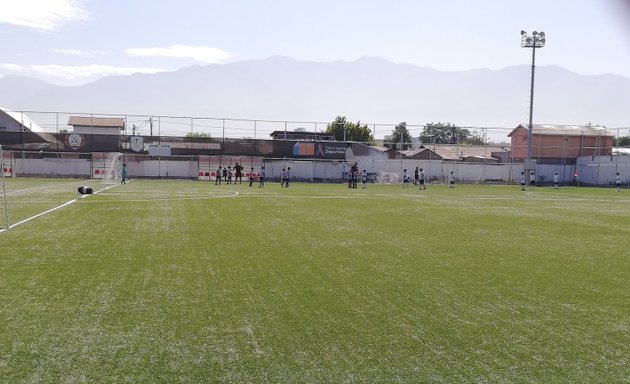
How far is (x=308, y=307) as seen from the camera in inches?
283

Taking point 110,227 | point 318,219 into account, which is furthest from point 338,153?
point 110,227

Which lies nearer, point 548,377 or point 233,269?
point 548,377

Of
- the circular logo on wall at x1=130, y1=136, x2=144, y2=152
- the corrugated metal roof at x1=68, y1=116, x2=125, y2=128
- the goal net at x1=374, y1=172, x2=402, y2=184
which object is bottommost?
the goal net at x1=374, y1=172, x2=402, y2=184

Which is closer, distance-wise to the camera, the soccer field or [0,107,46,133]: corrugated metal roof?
the soccer field

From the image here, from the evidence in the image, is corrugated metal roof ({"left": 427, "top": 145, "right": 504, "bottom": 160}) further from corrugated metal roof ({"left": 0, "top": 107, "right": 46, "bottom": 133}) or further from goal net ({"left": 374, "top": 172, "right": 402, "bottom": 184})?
corrugated metal roof ({"left": 0, "top": 107, "right": 46, "bottom": 133})

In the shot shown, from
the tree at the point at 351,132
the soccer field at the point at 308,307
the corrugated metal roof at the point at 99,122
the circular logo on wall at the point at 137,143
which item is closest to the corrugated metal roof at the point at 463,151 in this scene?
the tree at the point at 351,132

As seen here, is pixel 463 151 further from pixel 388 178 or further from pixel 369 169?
pixel 388 178

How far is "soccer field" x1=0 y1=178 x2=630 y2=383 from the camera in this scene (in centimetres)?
518

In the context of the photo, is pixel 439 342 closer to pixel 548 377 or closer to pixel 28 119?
pixel 548 377

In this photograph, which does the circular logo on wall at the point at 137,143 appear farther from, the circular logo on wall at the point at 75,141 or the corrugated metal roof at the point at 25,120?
the corrugated metal roof at the point at 25,120

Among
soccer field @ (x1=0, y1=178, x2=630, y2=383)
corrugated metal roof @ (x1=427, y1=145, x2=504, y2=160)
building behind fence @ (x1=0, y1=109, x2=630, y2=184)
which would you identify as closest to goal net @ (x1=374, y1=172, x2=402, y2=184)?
building behind fence @ (x1=0, y1=109, x2=630, y2=184)

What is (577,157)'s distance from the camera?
64.1 m

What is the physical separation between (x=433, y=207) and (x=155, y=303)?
19.0 meters

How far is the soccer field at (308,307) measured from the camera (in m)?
5.18
